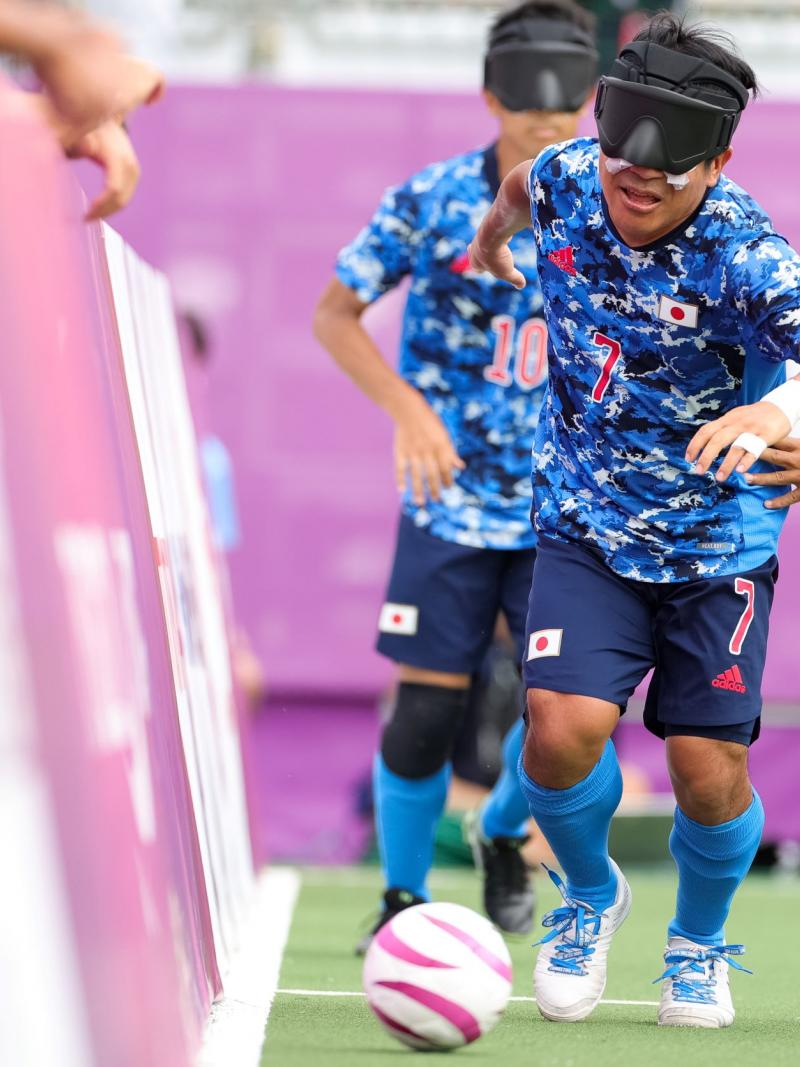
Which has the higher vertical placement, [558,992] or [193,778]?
[193,778]

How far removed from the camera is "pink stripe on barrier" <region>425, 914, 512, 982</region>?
3068 mm

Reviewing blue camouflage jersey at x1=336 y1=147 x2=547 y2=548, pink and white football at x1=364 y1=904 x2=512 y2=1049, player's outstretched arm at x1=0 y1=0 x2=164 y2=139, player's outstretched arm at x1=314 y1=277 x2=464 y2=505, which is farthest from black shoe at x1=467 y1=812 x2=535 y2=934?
player's outstretched arm at x1=0 y1=0 x2=164 y2=139

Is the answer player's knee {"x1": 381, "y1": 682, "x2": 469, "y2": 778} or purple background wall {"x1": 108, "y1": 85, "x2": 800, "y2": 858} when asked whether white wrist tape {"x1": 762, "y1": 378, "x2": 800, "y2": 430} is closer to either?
player's knee {"x1": 381, "y1": 682, "x2": 469, "y2": 778}

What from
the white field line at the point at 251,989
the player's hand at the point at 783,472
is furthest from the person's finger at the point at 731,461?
the white field line at the point at 251,989

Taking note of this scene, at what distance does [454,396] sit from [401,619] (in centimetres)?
61

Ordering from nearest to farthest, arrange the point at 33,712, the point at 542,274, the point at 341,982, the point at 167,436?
the point at 33,712 → the point at 542,274 → the point at 341,982 → the point at 167,436

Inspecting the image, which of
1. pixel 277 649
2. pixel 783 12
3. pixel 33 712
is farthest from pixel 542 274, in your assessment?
pixel 783 12

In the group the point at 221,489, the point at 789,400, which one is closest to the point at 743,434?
the point at 789,400

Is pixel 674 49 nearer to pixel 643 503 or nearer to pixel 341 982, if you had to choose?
pixel 643 503

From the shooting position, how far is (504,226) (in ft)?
12.7

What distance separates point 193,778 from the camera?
3.93 meters

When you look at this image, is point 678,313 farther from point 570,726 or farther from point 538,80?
point 538,80

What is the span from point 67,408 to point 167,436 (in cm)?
247

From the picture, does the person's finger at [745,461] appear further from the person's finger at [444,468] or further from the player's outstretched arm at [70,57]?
the person's finger at [444,468]
